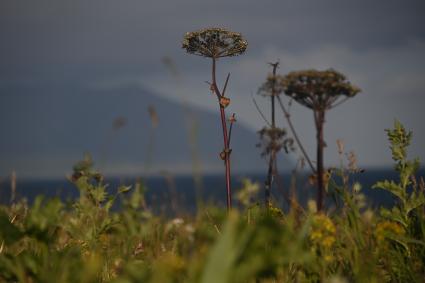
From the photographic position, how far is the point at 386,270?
2.63 metres

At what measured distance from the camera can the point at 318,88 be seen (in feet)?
23.1

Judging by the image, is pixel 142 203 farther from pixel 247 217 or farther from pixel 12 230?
pixel 12 230

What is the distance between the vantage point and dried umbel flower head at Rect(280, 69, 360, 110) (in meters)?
7.00

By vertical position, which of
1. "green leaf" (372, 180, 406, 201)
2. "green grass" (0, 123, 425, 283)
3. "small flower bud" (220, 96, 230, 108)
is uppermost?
"small flower bud" (220, 96, 230, 108)

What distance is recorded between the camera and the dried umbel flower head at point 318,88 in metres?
7.00

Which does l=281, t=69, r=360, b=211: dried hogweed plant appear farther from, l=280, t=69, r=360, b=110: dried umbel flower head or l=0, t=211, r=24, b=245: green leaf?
l=0, t=211, r=24, b=245: green leaf

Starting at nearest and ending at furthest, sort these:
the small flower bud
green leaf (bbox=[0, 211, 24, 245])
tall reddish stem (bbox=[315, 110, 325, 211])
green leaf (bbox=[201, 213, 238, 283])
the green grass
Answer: green leaf (bbox=[201, 213, 238, 283]) < the green grass < green leaf (bbox=[0, 211, 24, 245]) < the small flower bud < tall reddish stem (bbox=[315, 110, 325, 211])

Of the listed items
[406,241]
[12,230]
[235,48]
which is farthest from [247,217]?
[12,230]

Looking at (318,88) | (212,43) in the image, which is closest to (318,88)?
(318,88)

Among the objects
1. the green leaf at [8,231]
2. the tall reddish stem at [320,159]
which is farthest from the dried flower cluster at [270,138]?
the green leaf at [8,231]

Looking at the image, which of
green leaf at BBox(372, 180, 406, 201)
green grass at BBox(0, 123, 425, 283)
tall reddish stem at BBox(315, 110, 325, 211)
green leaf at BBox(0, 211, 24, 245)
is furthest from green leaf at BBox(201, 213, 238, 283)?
tall reddish stem at BBox(315, 110, 325, 211)

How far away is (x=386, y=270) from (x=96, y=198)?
7.52 ft

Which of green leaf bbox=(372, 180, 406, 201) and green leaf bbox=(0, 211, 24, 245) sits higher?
green leaf bbox=(372, 180, 406, 201)

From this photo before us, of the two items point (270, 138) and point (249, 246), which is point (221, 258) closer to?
point (249, 246)
